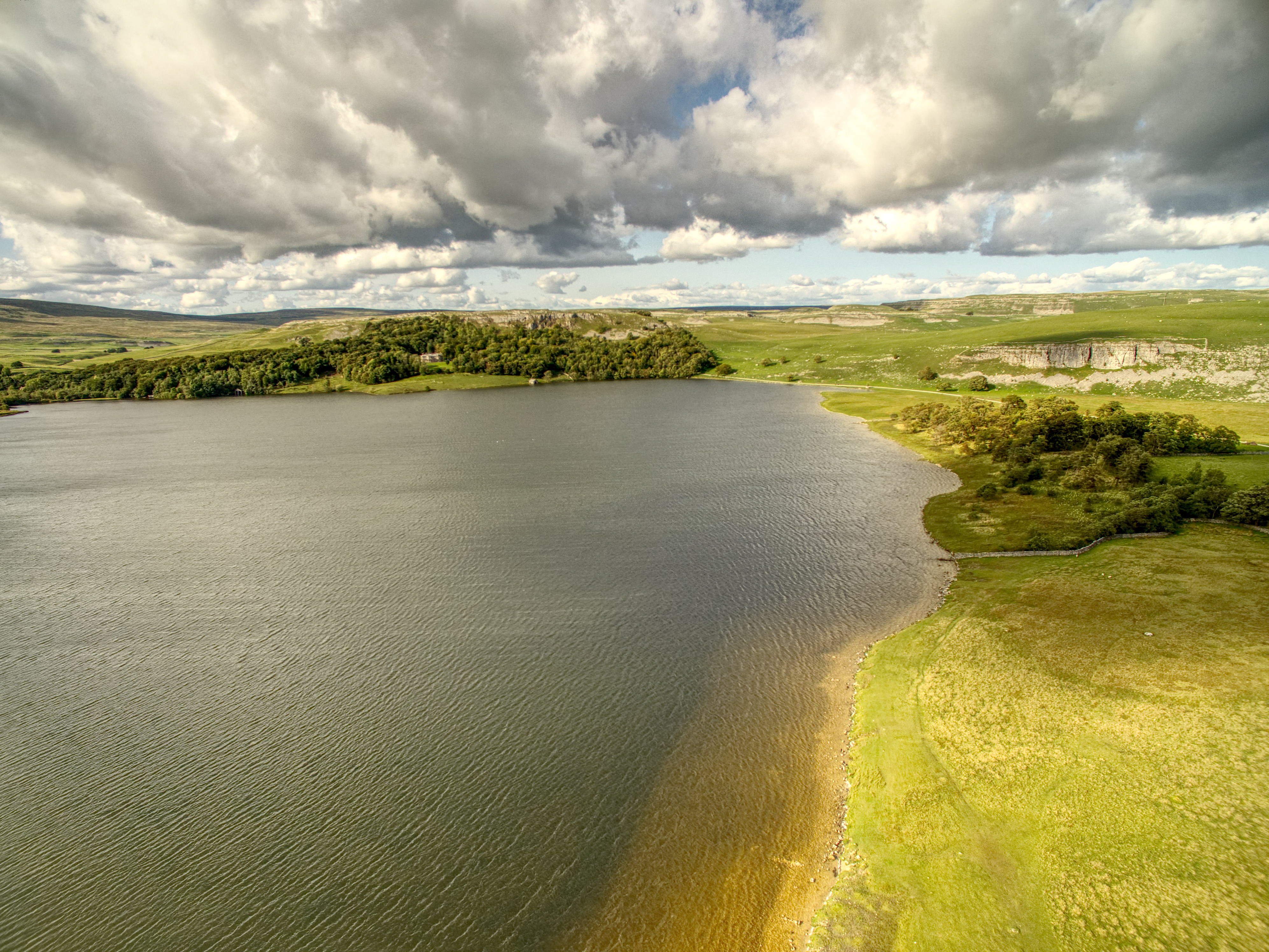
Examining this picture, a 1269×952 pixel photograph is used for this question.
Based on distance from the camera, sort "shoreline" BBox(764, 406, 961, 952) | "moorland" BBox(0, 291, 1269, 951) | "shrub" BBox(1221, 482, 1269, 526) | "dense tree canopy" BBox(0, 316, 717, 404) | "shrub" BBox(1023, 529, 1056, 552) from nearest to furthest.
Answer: "moorland" BBox(0, 291, 1269, 951), "shoreline" BBox(764, 406, 961, 952), "shrub" BBox(1221, 482, 1269, 526), "shrub" BBox(1023, 529, 1056, 552), "dense tree canopy" BBox(0, 316, 717, 404)

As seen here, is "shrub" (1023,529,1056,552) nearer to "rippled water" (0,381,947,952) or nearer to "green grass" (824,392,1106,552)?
"green grass" (824,392,1106,552)

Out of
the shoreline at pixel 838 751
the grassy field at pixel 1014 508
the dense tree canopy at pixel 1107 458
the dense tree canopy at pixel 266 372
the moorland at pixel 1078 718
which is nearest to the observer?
the moorland at pixel 1078 718

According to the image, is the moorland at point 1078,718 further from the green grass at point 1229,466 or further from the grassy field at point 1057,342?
the grassy field at point 1057,342

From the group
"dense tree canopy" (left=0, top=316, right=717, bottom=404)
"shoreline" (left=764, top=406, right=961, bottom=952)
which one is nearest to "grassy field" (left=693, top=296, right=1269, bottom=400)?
"dense tree canopy" (left=0, top=316, right=717, bottom=404)

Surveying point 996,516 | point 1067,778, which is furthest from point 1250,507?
point 1067,778

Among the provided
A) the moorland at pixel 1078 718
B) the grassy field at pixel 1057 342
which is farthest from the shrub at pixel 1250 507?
the grassy field at pixel 1057 342

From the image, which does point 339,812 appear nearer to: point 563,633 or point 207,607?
point 563,633

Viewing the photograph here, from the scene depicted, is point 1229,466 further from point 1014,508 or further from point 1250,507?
point 1014,508
